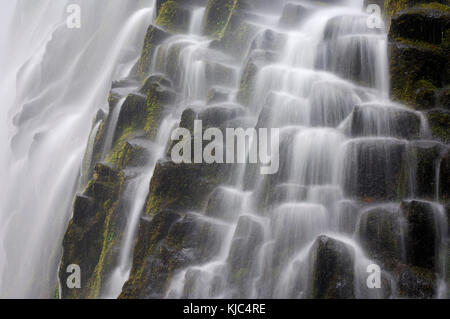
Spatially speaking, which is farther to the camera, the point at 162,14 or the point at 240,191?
the point at 162,14

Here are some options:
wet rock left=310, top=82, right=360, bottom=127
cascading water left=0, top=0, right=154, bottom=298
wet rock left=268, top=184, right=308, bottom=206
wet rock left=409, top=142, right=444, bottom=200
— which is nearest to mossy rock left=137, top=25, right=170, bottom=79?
cascading water left=0, top=0, right=154, bottom=298

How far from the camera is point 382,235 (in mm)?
8461

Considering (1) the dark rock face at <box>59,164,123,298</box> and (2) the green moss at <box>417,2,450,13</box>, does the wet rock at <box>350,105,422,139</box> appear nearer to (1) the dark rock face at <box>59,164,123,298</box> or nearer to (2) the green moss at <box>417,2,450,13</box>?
(2) the green moss at <box>417,2,450,13</box>

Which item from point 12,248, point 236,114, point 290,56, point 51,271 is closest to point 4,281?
A: point 12,248

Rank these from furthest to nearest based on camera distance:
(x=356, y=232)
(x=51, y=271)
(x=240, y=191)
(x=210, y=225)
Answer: (x=51, y=271)
(x=240, y=191)
(x=210, y=225)
(x=356, y=232)

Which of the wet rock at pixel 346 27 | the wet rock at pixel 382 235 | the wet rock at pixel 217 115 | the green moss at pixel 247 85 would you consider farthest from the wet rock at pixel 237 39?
the wet rock at pixel 382 235

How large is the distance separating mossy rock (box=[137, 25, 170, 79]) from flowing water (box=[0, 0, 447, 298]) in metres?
0.43

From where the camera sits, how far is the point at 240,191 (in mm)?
10562

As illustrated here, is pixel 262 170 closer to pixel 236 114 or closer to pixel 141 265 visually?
pixel 236 114

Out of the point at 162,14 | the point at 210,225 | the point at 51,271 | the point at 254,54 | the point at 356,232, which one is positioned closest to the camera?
the point at 356,232

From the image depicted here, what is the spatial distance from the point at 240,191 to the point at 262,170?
28.8 inches

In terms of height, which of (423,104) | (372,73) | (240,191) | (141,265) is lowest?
(141,265)

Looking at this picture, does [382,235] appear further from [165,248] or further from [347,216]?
[165,248]

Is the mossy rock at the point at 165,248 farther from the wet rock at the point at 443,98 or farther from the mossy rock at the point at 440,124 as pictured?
the wet rock at the point at 443,98
